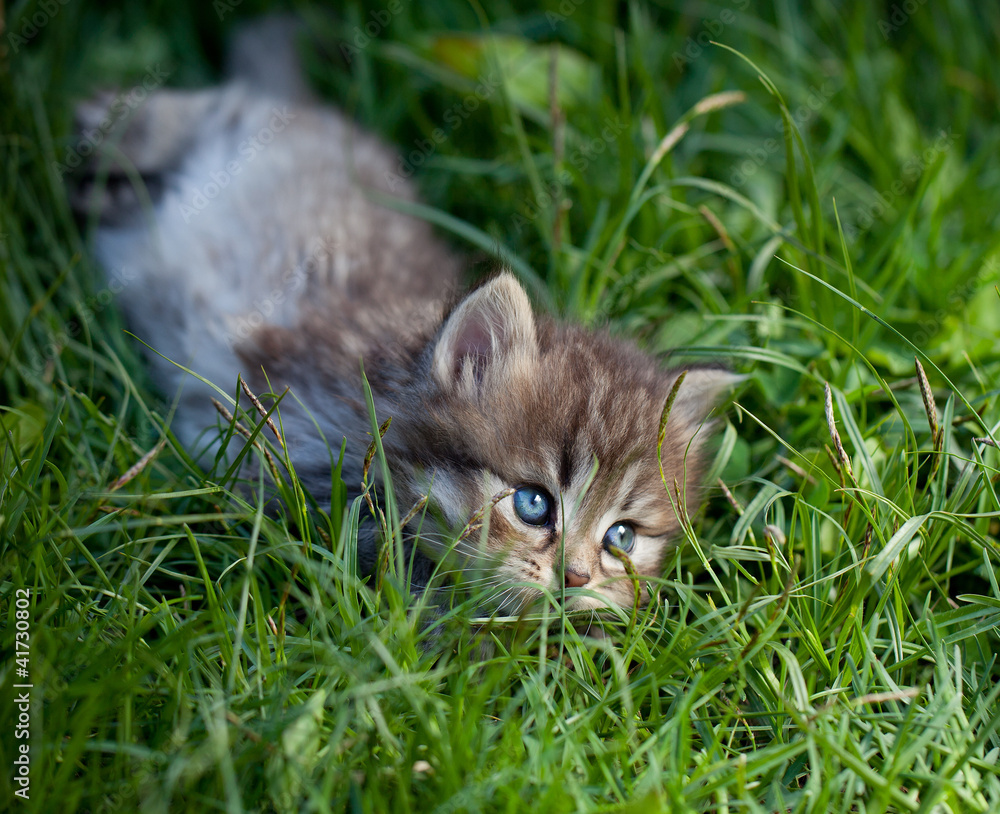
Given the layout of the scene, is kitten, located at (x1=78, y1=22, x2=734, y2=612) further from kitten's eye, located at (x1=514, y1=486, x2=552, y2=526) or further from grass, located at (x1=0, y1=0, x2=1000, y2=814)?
grass, located at (x1=0, y1=0, x2=1000, y2=814)

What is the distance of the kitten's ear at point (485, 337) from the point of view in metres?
2.03

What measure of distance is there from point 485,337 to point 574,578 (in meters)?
0.70

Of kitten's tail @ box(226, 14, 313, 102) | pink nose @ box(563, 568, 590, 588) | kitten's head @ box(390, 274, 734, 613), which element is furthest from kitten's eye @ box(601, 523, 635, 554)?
kitten's tail @ box(226, 14, 313, 102)

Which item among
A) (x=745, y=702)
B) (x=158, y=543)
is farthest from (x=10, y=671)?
(x=745, y=702)

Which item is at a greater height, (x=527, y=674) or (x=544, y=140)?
(x=544, y=140)

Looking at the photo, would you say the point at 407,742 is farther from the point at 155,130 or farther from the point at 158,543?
the point at 155,130

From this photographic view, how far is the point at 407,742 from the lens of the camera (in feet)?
5.49

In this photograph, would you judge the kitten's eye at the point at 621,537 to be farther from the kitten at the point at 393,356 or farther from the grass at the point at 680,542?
the grass at the point at 680,542

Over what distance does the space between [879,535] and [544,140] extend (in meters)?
2.29

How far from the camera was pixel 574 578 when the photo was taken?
1.95 metres

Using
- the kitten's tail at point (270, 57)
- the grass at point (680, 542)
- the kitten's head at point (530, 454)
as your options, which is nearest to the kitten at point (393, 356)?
the kitten's head at point (530, 454)

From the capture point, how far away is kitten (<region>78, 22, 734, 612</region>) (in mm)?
1995

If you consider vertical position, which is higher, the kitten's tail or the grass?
the kitten's tail

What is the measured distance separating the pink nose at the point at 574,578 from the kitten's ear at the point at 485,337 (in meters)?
0.54
